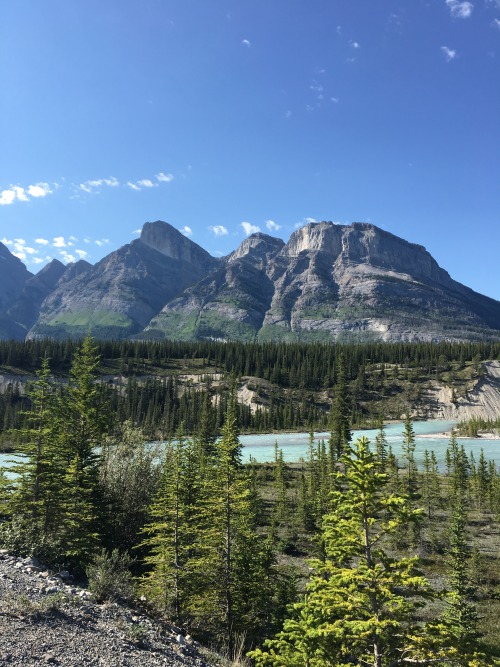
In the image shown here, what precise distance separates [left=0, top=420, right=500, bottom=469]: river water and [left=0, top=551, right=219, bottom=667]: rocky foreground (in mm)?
71115

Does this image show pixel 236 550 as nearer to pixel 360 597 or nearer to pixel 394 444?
pixel 360 597

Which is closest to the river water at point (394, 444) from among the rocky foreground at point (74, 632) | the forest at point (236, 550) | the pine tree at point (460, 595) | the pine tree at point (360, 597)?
the forest at point (236, 550)

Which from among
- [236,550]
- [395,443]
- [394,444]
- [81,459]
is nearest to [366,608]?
[236,550]

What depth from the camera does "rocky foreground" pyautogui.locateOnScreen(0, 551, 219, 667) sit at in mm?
9898

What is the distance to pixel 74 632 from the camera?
11.0 m

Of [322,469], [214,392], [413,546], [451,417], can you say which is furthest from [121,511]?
[451,417]

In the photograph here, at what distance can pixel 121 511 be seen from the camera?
91.7ft

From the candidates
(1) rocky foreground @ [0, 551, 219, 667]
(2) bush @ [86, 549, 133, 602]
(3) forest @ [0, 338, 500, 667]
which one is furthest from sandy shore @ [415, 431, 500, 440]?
(1) rocky foreground @ [0, 551, 219, 667]

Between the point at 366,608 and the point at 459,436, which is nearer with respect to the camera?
the point at 366,608

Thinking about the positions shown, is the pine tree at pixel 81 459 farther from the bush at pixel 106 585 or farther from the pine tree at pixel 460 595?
the pine tree at pixel 460 595

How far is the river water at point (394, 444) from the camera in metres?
91.2

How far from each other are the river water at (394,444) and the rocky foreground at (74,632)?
71.1 metres

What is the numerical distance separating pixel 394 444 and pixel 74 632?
101 m

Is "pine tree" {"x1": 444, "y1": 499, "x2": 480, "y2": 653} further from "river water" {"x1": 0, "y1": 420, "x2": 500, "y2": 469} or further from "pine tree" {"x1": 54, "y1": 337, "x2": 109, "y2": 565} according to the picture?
"river water" {"x1": 0, "y1": 420, "x2": 500, "y2": 469}
